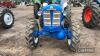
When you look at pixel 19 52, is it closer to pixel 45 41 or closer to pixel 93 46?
pixel 45 41

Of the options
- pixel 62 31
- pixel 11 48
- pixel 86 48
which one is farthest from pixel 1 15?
pixel 86 48

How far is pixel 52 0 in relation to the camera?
12359mm

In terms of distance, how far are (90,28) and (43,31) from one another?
367 centimetres

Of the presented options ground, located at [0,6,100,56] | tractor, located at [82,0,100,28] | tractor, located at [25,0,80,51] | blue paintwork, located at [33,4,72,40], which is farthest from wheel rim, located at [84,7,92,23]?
blue paintwork, located at [33,4,72,40]

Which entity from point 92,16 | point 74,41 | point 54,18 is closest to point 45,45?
point 54,18

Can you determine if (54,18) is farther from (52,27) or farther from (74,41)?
(74,41)

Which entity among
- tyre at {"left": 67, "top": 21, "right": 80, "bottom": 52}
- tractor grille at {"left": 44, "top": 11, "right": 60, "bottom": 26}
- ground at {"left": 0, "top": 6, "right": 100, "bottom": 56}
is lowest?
ground at {"left": 0, "top": 6, "right": 100, "bottom": 56}

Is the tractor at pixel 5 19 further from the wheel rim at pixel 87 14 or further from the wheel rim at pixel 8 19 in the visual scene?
the wheel rim at pixel 87 14

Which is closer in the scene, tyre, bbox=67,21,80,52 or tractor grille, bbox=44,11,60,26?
tyre, bbox=67,21,80,52

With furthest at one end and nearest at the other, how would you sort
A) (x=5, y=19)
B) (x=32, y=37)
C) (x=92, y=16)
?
(x=5, y=19)
(x=92, y=16)
(x=32, y=37)

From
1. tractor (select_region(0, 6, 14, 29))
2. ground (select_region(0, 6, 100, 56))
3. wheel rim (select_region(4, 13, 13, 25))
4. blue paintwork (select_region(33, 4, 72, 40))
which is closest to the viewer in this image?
ground (select_region(0, 6, 100, 56))

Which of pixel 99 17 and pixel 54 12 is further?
→ pixel 99 17

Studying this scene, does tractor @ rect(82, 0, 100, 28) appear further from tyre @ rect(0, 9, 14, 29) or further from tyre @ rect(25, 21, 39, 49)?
tyre @ rect(0, 9, 14, 29)

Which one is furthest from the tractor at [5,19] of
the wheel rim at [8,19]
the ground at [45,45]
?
the ground at [45,45]
